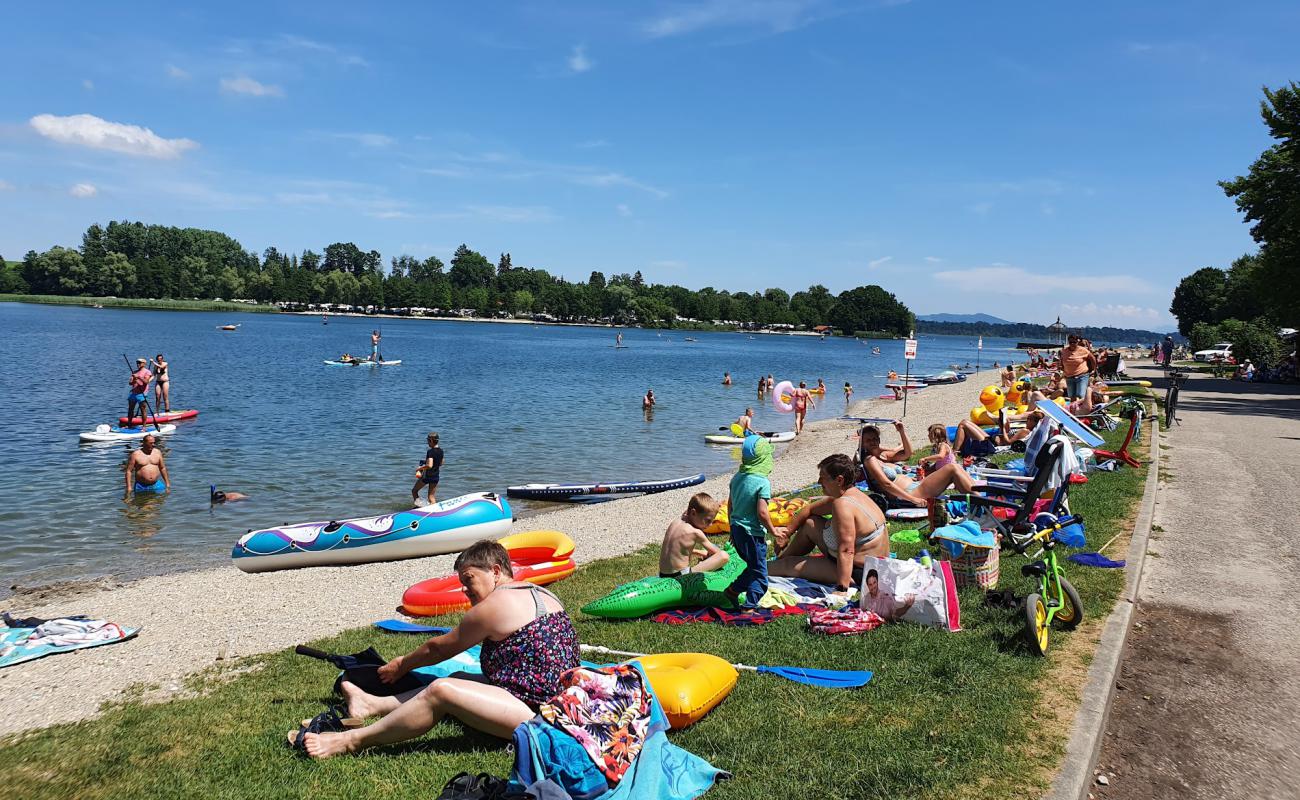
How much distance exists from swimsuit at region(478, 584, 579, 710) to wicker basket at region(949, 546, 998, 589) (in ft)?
14.2

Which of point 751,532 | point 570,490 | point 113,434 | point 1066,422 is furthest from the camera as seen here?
point 113,434

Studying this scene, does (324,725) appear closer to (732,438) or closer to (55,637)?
(55,637)

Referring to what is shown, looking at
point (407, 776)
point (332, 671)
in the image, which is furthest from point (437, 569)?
point (407, 776)

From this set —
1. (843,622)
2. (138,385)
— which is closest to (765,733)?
(843,622)

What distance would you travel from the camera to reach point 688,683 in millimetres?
4887

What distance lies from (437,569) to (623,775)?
7.79 metres

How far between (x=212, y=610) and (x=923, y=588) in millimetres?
8124

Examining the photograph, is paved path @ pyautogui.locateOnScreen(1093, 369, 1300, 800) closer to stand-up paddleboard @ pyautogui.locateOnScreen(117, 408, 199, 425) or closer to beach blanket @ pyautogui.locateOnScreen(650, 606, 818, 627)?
beach blanket @ pyautogui.locateOnScreen(650, 606, 818, 627)

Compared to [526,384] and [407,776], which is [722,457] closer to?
[407,776]

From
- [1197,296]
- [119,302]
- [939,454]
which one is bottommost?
[119,302]

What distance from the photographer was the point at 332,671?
6551mm

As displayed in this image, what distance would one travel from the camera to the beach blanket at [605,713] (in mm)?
4016

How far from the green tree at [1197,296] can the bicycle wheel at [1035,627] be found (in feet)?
316

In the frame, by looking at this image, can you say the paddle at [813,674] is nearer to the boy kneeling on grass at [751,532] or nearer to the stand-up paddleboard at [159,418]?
the boy kneeling on grass at [751,532]
